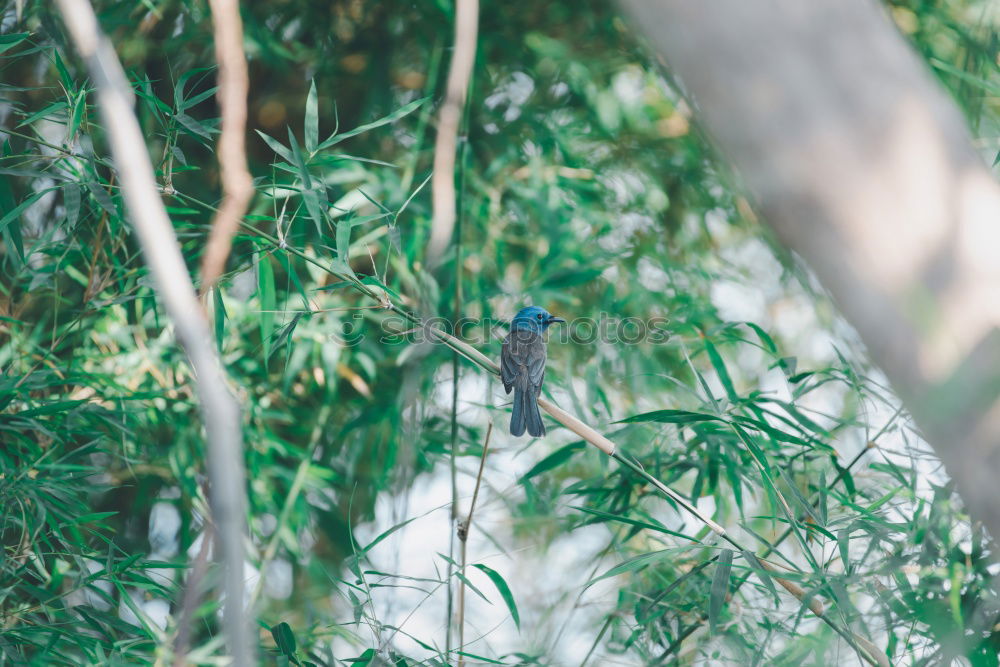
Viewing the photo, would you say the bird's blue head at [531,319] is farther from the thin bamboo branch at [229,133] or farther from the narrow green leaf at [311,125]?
the thin bamboo branch at [229,133]

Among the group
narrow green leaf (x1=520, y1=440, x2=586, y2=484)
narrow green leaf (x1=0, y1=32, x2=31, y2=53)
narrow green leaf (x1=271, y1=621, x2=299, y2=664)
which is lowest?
narrow green leaf (x1=271, y1=621, x2=299, y2=664)

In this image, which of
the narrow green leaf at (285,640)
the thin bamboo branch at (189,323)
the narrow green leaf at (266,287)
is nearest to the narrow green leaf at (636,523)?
the narrow green leaf at (285,640)

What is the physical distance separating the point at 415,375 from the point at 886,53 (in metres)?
2.09

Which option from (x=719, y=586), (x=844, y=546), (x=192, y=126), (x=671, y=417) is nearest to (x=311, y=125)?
(x=192, y=126)

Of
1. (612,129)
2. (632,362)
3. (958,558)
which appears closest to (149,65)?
(612,129)

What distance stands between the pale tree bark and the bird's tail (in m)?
1.46

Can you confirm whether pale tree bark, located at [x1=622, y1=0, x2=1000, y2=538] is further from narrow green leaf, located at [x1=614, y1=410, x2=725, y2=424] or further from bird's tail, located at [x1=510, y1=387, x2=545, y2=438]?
bird's tail, located at [x1=510, y1=387, x2=545, y2=438]

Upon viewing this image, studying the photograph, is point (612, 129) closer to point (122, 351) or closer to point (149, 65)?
point (149, 65)

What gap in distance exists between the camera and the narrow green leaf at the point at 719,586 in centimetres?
166

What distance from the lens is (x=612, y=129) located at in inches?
142

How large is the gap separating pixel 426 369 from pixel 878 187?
6.96 ft

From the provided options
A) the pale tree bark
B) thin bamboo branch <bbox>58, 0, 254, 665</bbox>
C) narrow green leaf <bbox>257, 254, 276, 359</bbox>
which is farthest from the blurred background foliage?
the pale tree bark

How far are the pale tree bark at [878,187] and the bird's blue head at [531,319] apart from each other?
5.99ft

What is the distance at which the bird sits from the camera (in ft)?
7.70
